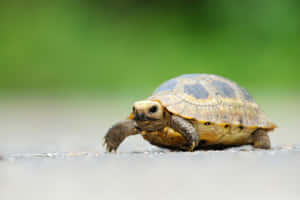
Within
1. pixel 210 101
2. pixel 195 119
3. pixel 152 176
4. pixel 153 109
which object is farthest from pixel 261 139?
pixel 152 176

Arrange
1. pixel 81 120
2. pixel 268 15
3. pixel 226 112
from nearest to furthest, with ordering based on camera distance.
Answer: pixel 226 112, pixel 81 120, pixel 268 15

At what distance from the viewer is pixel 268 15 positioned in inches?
602

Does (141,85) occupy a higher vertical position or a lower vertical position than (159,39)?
lower

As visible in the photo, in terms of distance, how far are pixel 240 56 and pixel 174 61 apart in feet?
6.48

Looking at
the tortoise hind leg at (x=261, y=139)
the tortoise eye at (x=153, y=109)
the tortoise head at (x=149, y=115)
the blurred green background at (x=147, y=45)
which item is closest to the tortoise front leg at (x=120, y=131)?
the tortoise head at (x=149, y=115)

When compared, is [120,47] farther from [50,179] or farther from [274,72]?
[50,179]

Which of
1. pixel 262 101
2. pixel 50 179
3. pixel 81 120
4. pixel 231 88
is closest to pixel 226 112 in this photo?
pixel 231 88

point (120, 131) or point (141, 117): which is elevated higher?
point (141, 117)

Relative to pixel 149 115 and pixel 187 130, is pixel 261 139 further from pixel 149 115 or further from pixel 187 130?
pixel 149 115

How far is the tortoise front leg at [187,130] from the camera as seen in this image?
4090 millimetres

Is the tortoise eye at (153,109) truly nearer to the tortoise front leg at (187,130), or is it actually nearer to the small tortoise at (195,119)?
the small tortoise at (195,119)

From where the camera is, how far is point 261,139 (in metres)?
4.62

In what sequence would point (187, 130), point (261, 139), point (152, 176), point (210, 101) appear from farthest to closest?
point (261, 139), point (210, 101), point (187, 130), point (152, 176)

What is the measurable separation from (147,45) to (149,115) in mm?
11483
